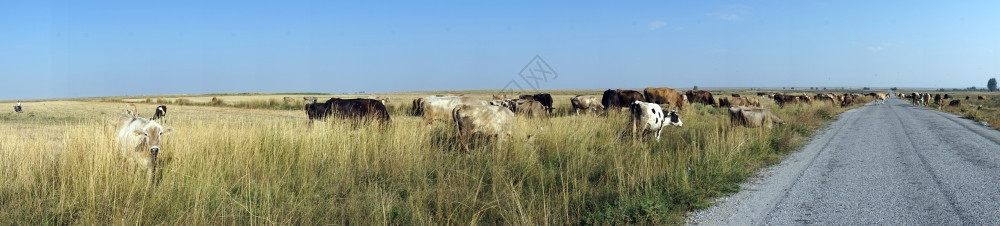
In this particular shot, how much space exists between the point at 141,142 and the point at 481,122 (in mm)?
5207

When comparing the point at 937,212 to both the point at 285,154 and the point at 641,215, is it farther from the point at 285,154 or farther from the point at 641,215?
the point at 285,154

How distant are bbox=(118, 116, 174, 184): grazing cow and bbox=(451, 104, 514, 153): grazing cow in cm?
464

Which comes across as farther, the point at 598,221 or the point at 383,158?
the point at 383,158

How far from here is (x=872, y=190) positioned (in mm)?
6676

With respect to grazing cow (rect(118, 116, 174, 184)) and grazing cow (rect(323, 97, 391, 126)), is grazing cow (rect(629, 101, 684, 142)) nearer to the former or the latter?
grazing cow (rect(323, 97, 391, 126))

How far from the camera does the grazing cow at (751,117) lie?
55.2 feet

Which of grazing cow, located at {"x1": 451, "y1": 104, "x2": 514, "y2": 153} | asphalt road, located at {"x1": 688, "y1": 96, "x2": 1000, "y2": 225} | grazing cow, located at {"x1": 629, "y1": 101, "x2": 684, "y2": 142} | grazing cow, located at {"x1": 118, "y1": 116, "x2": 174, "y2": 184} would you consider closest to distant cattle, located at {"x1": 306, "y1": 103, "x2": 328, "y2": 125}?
grazing cow, located at {"x1": 451, "y1": 104, "x2": 514, "y2": 153}

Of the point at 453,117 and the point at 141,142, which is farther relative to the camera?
the point at 453,117

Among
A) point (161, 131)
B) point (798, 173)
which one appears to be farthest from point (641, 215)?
point (161, 131)

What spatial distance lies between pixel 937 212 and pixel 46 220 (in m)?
8.22

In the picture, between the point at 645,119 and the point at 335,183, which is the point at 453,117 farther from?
the point at 645,119

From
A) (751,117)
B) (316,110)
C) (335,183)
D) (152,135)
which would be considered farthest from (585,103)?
(152,135)

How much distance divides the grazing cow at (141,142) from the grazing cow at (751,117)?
14895 mm

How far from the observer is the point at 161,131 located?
21.8 ft
